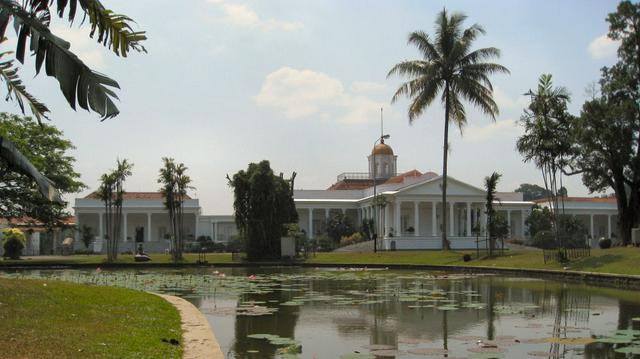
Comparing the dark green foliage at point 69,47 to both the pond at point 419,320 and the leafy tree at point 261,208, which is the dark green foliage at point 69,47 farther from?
the leafy tree at point 261,208

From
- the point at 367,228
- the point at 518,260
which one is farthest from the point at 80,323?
the point at 367,228

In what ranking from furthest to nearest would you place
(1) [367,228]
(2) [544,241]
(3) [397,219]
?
1. (3) [397,219]
2. (1) [367,228]
3. (2) [544,241]

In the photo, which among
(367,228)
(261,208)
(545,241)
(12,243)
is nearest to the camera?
(261,208)

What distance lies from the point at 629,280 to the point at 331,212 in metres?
51.8

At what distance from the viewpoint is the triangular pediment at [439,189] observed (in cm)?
6569

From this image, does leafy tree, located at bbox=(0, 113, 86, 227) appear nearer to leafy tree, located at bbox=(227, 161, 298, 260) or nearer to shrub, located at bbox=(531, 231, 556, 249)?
leafy tree, located at bbox=(227, 161, 298, 260)

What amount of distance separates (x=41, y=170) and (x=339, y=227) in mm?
32199

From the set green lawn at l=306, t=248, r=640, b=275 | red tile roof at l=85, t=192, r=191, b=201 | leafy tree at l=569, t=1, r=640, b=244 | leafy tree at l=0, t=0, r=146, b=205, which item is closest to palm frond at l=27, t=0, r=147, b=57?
leafy tree at l=0, t=0, r=146, b=205

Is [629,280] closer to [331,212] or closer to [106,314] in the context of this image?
[106,314]

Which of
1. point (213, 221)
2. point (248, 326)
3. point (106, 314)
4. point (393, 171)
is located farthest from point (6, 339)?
point (393, 171)

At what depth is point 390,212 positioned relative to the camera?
227 ft

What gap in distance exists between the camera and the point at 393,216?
69.4 metres

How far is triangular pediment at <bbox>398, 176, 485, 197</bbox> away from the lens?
65.7 metres

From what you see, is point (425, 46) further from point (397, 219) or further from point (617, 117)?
point (397, 219)
